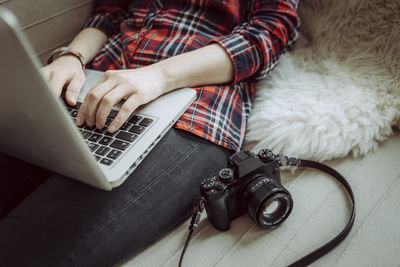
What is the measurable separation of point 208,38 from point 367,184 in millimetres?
489

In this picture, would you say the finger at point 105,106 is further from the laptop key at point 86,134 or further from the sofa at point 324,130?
the sofa at point 324,130

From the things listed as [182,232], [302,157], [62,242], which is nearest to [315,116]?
[302,157]

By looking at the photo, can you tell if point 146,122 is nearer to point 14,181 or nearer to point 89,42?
point 14,181

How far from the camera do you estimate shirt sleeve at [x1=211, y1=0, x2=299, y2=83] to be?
26.0 inches

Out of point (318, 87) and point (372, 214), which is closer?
point (372, 214)

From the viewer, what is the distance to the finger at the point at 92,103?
54 cm

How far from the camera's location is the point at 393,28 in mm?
719

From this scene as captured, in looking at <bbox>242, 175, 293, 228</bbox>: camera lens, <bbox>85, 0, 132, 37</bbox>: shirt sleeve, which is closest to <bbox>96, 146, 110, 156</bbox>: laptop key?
<bbox>242, 175, 293, 228</bbox>: camera lens

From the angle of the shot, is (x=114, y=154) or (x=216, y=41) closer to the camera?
(x=114, y=154)

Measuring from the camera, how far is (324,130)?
2.17 feet

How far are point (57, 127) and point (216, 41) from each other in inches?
17.3

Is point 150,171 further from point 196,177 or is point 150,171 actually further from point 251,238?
point 251,238

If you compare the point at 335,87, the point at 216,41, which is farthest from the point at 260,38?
the point at 335,87

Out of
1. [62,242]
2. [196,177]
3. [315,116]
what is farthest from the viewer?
[315,116]
